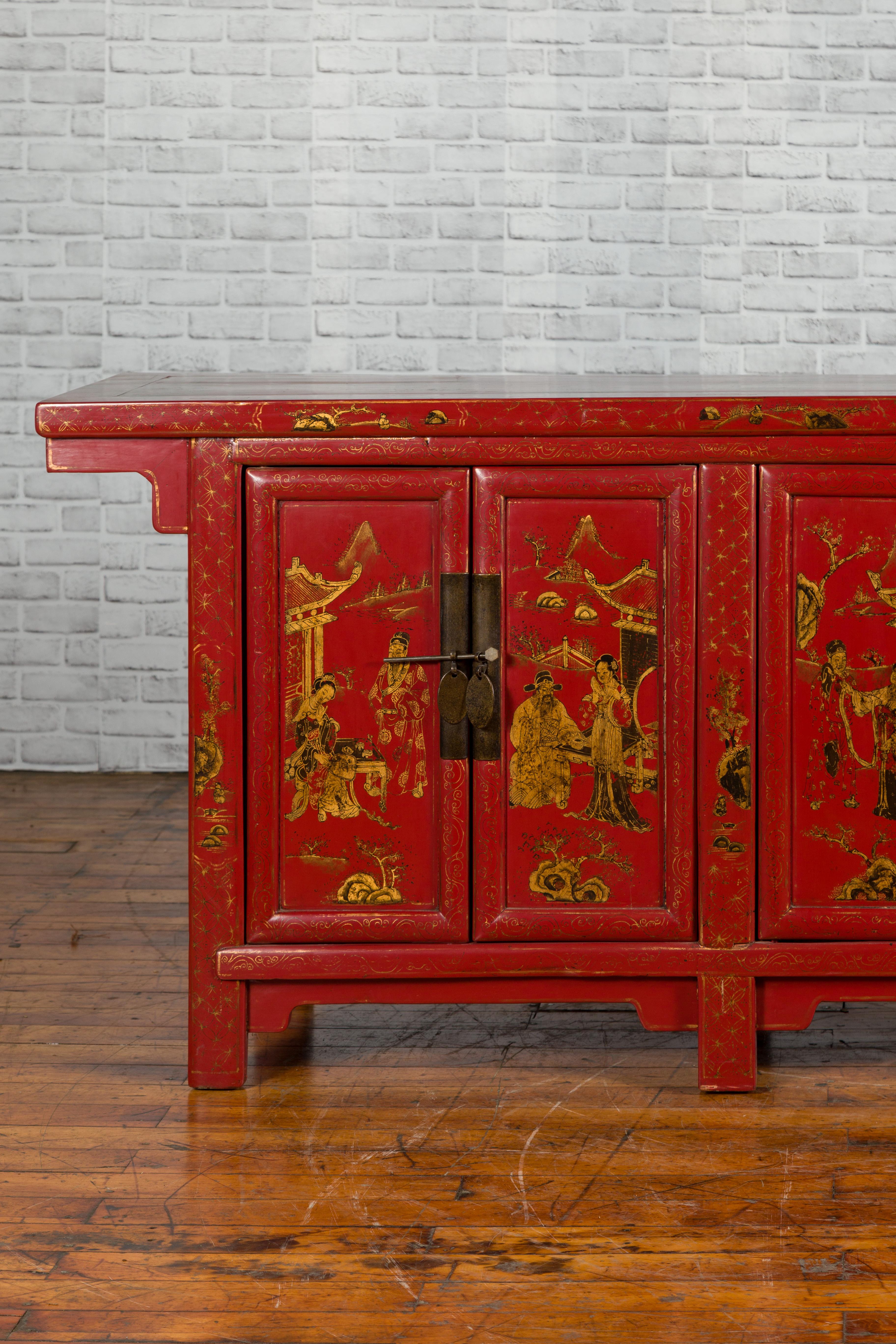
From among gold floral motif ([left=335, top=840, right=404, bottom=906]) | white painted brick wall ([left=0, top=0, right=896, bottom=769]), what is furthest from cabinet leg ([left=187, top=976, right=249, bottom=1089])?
white painted brick wall ([left=0, top=0, right=896, bottom=769])

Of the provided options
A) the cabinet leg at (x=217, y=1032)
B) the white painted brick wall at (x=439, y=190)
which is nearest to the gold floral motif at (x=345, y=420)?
the cabinet leg at (x=217, y=1032)

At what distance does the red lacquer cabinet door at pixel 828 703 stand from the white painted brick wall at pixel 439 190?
1.71 meters

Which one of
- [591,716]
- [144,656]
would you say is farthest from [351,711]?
[144,656]

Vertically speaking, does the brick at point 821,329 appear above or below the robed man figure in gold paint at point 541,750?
above

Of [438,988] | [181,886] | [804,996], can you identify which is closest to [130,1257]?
[438,988]

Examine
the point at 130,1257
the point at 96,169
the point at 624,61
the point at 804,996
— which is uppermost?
the point at 624,61

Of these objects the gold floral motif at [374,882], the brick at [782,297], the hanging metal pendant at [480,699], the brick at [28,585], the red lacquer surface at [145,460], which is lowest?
the gold floral motif at [374,882]

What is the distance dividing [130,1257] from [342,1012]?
70cm

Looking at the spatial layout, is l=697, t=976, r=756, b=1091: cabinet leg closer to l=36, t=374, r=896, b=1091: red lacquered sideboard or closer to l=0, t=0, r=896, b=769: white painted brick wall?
l=36, t=374, r=896, b=1091: red lacquered sideboard

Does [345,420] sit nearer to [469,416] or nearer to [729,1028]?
[469,416]

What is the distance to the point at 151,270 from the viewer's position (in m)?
3.39

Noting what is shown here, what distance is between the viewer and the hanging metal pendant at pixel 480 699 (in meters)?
1.75

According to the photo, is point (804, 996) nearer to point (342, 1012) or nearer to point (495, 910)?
point (495, 910)

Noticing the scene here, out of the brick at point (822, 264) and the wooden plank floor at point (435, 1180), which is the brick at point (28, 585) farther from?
the brick at point (822, 264)
